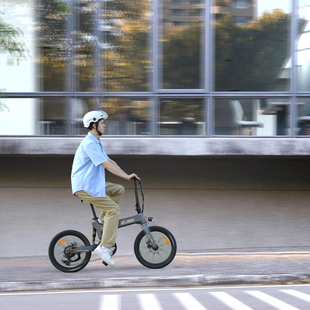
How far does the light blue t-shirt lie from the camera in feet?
19.5

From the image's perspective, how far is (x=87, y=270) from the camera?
6.41 meters

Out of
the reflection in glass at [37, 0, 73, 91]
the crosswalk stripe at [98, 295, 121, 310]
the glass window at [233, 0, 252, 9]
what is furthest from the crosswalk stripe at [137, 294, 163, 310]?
the glass window at [233, 0, 252, 9]

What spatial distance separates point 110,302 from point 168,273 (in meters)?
Answer: 1.40

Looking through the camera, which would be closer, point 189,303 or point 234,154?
point 189,303

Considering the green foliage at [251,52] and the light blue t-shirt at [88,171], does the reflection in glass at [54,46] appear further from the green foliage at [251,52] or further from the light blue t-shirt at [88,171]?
the light blue t-shirt at [88,171]

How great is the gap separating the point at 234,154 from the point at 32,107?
394cm

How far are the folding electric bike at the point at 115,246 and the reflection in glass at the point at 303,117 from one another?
3888mm

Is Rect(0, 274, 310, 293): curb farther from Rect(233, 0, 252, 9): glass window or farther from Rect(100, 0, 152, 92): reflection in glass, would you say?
Rect(233, 0, 252, 9): glass window

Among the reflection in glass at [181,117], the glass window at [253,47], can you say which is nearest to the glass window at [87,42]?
the reflection in glass at [181,117]

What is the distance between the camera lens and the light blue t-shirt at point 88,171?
593 centimetres

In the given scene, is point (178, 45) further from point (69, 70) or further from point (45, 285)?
point (45, 285)

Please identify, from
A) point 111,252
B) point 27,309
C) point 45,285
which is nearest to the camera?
point 27,309

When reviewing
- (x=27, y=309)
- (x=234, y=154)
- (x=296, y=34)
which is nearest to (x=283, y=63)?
(x=296, y=34)

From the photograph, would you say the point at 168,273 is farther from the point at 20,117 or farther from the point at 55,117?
the point at 20,117
